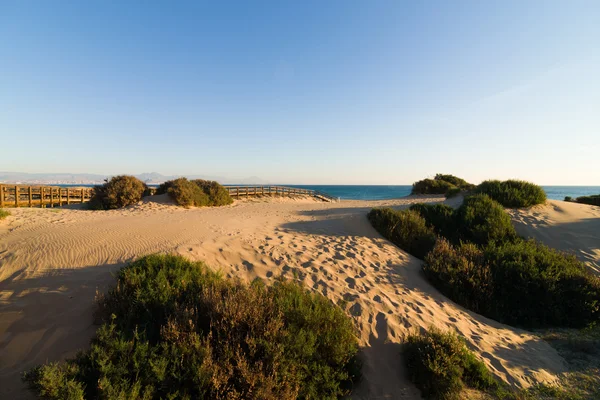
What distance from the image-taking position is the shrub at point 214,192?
1947 cm

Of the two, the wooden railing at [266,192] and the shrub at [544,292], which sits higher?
the wooden railing at [266,192]

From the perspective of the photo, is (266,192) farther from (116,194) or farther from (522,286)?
(522,286)

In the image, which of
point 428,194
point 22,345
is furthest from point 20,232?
point 428,194

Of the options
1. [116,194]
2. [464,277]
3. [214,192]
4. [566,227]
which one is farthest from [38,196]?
[566,227]

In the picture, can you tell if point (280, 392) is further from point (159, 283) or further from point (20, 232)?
point (20, 232)

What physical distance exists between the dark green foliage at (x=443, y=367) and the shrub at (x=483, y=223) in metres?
6.13

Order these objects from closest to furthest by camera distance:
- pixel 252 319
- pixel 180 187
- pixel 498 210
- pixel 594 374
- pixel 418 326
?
pixel 252 319 < pixel 594 374 < pixel 418 326 < pixel 498 210 < pixel 180 187

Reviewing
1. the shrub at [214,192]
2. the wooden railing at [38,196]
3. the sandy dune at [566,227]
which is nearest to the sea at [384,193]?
the shrub at [214,192]

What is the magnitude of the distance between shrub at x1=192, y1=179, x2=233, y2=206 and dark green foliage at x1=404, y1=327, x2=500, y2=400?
55.5 ft

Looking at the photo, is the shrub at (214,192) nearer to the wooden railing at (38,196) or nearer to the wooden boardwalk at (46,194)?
the wooden boardwalk at (46,194)

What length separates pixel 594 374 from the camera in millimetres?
4156

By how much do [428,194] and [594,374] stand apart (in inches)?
985

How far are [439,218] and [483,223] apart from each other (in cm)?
140

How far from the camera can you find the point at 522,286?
20.4ft
